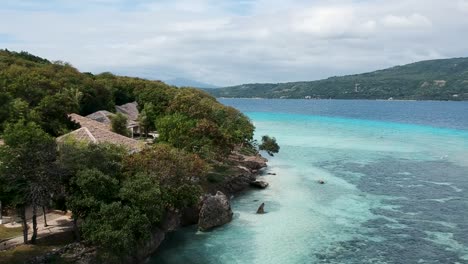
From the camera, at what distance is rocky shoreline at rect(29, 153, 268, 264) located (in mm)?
24672

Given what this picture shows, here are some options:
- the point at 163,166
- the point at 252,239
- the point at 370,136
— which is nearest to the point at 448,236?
the point at 252,239

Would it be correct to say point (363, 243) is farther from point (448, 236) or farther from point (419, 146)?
point (419, 146)

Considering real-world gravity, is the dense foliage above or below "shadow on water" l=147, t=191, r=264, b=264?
above

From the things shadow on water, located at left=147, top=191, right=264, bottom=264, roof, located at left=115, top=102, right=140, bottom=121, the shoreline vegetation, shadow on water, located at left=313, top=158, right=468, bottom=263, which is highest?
roof, located at left=115, top=102, right=140, bottom=121

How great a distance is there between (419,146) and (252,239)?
6074 centimetres

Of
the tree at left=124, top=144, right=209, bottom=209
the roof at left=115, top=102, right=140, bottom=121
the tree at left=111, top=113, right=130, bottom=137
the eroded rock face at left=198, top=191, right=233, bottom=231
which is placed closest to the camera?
the tree at left=124, top=144, right=209, bottom=209

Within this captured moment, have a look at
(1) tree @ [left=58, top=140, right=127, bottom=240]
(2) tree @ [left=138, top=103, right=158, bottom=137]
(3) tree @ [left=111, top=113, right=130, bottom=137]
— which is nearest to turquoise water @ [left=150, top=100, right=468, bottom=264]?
(1) tree @ [left=58, top=140, right=127, bottom=240]

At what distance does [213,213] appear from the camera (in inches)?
1371

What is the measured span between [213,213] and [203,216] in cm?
86

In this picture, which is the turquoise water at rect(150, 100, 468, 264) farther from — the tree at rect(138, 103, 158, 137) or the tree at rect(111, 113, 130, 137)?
the tree at rect(138, 103, 158, 137)

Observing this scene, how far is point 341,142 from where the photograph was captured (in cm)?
8800

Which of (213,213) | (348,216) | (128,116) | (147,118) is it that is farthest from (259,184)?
(128,116)

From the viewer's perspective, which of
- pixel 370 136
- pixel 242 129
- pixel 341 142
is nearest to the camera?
pixel 242 129

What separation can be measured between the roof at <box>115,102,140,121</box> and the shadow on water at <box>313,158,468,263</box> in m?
34.1
